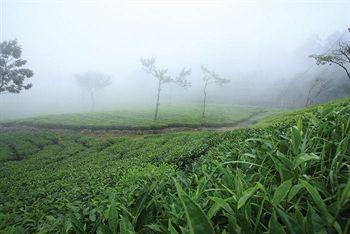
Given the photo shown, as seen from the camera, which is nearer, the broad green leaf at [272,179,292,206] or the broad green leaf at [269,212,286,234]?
the broad green leaf at [269,212,286,234]

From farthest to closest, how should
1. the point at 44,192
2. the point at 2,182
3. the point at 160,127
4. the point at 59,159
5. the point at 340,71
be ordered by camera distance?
the point at 340,71 → the point at 160,127 → the point at 59,159 → the point at 2,182 → the point at 44,192

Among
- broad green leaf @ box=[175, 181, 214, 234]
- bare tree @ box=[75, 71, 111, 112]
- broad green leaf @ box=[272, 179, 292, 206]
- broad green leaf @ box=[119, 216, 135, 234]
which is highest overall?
bare tree @ box=[75, 71, 111, 112]

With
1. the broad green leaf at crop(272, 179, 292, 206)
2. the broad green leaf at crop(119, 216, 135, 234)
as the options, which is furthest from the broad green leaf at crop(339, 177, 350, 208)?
the broad green leaf at crop(119, 216, 135, 234)

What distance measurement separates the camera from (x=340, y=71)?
378 ft

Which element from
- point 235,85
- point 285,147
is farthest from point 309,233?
point 235,85

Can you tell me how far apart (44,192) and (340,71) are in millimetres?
126076

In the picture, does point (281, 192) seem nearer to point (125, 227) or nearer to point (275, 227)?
point (275, 227)

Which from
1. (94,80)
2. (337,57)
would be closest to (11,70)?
(337,57)

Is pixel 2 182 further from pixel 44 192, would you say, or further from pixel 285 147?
pixel 285 147

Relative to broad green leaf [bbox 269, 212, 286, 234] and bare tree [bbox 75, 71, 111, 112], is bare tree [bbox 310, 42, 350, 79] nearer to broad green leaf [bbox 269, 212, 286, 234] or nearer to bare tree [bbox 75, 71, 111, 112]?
broad green leaf [bbox 269, 212, 286, 234]

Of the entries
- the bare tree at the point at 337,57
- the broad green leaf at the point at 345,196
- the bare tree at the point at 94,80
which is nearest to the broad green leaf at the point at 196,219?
the broad green leaf at the point at 345,196

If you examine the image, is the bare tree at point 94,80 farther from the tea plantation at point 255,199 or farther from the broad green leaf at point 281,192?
the broad green leaf at point 281,192

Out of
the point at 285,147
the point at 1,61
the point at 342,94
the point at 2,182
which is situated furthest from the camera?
the point at 342,94

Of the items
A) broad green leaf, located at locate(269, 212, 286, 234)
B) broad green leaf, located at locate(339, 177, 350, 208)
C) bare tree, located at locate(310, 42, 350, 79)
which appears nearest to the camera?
broad green leaf, located at locate(269, 212, 286, 234)
